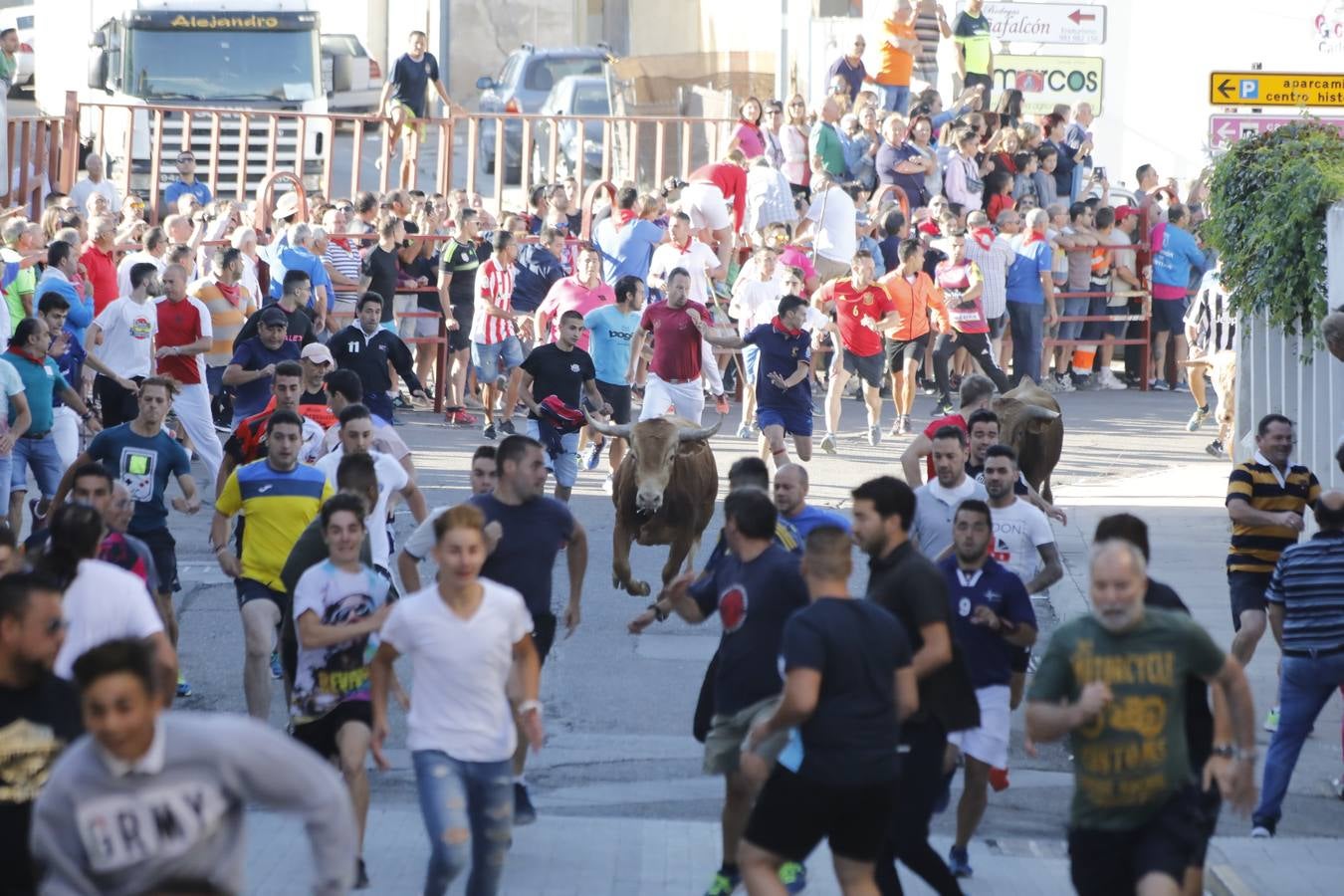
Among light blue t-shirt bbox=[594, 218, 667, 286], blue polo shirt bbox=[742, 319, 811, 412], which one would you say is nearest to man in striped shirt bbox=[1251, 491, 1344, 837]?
blue polo shirt bbox=[742, 319, 811, 412]

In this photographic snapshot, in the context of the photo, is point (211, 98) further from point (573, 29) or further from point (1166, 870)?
point (1166, 870)

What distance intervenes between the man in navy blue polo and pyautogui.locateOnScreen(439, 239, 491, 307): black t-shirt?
520cm

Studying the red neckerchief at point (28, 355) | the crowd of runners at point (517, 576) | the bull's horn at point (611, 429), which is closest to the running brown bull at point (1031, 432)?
the crowd of runners at point (517, 576)

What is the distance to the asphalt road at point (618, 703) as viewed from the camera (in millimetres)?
9859

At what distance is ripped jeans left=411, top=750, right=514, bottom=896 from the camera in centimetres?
702

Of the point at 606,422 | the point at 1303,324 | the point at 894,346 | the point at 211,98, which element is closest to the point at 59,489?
the point at 606,422

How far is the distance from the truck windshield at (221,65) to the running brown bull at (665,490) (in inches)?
656

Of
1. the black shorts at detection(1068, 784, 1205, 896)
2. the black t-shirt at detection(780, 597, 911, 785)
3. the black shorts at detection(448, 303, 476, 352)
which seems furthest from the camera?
the black shorts at detection(448, 303, 476, 352)

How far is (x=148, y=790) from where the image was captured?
4.95 meters

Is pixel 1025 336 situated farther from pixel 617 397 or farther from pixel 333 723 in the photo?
pixel 333 723

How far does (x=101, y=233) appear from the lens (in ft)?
60.3

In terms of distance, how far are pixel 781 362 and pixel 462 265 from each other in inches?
222

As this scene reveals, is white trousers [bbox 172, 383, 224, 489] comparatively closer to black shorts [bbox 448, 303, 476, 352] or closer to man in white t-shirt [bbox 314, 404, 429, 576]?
man in white t-shirt [bbox 314, 404, 429, 576]

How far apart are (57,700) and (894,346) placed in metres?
15.5
